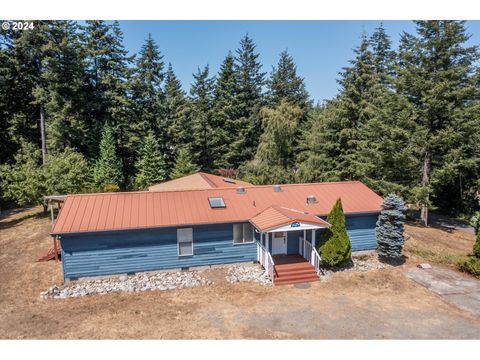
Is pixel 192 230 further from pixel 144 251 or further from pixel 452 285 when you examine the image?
pixel 452 285

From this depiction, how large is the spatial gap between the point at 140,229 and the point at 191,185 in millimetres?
9455

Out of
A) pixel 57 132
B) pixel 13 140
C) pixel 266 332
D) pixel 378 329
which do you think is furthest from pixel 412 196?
pixel 13 140

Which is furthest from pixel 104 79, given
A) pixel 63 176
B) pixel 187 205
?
pixel 187 205

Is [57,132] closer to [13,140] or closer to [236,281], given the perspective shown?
[13,140]

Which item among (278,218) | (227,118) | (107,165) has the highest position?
(227,118)

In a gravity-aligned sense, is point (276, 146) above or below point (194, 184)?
above

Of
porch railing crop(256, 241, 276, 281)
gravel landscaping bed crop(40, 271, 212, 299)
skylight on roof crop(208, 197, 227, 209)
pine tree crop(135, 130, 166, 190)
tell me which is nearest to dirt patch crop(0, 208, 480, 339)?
gravel landscaping bed crop(40, 271, 212, 299)

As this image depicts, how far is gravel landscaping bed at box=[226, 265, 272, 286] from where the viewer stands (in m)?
13.9

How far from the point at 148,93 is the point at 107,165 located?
33.2 ft

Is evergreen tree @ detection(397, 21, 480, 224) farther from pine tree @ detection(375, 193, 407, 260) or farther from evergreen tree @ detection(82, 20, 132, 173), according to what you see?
evergreen tree @ detection(82, 20, 132, 173)

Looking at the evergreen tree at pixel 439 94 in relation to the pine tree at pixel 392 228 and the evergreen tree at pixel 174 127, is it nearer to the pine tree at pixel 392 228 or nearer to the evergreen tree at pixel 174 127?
the pine tree at pixel 392 228

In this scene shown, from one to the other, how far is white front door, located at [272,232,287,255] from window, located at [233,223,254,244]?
112 centimetres

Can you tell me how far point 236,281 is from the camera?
1386cm

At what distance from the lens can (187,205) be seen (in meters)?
15.6
